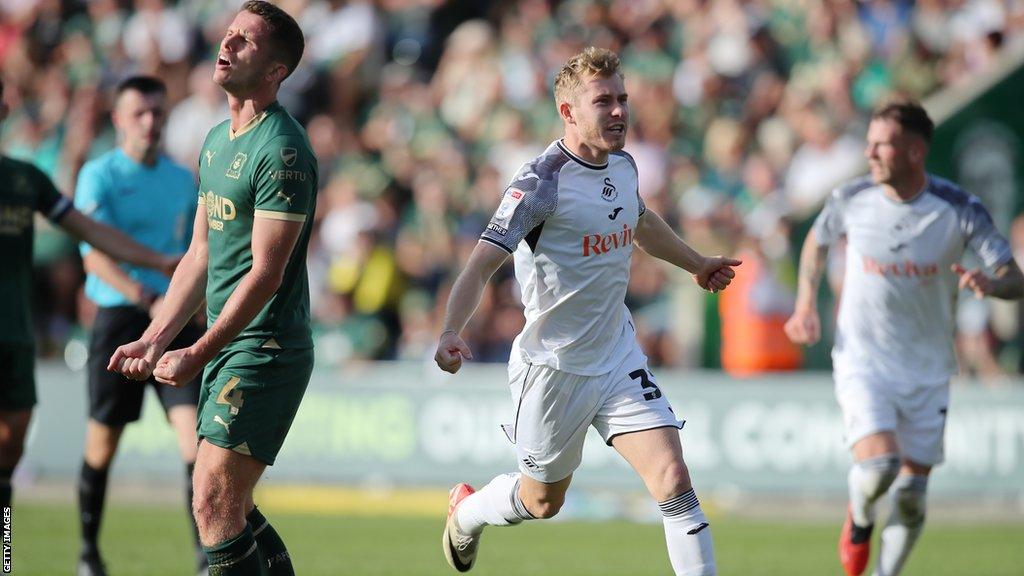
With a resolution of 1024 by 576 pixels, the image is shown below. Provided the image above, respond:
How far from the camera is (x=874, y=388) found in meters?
9.30

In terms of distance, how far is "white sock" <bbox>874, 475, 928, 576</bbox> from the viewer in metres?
9.24

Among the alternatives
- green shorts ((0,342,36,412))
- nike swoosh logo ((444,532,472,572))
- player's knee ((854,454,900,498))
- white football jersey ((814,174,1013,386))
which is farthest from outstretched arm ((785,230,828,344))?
green shorts ((0,342,36,412))

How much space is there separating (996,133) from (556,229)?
1075cm

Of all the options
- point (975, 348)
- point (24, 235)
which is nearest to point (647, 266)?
point (975, 348)

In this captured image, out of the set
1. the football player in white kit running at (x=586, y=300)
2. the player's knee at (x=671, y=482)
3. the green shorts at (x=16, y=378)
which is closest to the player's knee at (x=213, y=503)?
the football player in white kit running at (x=586, y=300)

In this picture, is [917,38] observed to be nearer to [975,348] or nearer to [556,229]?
[975,348]

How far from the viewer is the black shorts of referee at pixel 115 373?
9.66 meters

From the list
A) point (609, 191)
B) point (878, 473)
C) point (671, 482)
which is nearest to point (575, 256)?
point (609, 191)

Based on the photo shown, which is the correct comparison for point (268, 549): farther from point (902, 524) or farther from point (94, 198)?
point (902, 524)

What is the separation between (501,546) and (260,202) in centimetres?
655

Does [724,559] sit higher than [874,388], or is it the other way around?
[874,388]

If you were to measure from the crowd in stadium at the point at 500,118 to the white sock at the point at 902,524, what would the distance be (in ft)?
21.6

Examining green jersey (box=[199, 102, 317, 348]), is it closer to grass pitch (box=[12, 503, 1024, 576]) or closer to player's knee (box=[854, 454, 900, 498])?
grass pitch (box=[12, 503, 1024, 576])

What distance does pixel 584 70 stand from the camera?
732 centimetres
